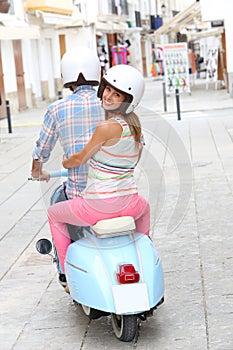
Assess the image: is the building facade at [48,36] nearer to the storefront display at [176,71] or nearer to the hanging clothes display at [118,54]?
the hanging clothes display at [118,54]

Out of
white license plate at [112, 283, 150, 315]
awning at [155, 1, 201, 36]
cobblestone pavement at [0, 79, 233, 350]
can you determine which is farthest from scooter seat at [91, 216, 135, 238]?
awning at [155, 1, 201, 36]

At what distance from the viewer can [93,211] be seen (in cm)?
495

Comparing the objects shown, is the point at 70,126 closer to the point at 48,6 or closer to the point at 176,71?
the point at 176,71

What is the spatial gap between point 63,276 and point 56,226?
38cm

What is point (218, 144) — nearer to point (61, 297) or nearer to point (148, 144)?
point (148, 144)

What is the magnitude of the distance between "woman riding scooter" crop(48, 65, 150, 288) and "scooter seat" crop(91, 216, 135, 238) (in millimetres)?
84

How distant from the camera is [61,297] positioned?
19.7 ft

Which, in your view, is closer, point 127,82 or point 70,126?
point 127,82

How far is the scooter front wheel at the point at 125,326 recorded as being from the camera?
4824 millimetres

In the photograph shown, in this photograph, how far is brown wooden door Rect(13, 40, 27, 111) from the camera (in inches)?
1209

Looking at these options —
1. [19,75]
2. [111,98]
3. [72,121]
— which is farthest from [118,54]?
[111,98]

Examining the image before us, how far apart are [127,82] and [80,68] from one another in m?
0.66

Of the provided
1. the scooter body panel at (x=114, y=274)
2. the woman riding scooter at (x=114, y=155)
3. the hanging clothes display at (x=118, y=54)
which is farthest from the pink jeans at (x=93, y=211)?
the hanging clothes display at (x=118, y=54)

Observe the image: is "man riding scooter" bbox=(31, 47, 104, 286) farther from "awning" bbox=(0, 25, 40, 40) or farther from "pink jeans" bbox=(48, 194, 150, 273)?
"awning" bbox=(0, 25, 40, 40)
